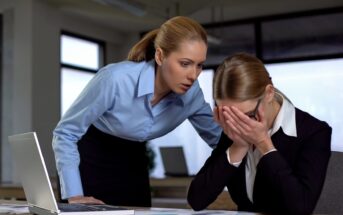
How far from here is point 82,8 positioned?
7.09 metres

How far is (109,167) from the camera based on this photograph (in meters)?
1.96

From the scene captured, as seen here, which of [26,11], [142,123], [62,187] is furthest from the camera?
[26,11]

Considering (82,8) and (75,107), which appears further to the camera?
(82,8)

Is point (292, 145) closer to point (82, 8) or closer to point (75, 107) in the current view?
point (75, 107)

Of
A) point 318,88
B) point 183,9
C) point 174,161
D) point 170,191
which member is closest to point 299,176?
point 170,191

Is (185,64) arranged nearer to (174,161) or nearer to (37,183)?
(37,183)

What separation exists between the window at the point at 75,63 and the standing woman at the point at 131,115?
5.44 m

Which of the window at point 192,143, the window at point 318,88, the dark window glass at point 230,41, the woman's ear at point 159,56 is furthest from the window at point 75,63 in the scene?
the woman's ear at point 159,56

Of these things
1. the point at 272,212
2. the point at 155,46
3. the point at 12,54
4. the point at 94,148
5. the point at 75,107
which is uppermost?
the point at 12,54

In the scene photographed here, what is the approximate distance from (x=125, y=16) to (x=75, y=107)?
590 cm

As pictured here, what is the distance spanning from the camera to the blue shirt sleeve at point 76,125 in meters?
1.77

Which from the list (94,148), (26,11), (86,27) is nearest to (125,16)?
(86,27)

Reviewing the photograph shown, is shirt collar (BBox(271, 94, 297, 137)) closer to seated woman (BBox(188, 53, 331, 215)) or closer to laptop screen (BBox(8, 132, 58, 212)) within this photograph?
seated woman (BBox(188, 53, 331, 215))

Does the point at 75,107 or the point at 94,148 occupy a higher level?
the point at 75,107
